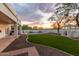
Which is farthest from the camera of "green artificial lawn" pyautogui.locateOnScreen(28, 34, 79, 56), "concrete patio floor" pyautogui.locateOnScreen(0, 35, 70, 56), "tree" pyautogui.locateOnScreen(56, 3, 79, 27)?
"tree" pyautogui.locateOnScreen(56, 3, 79, 27)

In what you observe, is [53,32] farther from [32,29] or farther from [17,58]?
[17,58]

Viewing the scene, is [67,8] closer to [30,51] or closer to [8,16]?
[8,16]

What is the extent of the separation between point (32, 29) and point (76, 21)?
54.7ft

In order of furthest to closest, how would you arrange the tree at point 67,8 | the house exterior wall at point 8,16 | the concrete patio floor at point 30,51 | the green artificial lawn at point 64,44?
the tree at point 67,8 → the green artificial lawn at point 64,44 → the house exterior wall at point 8,16 → the concrete patio floor at point 30,51

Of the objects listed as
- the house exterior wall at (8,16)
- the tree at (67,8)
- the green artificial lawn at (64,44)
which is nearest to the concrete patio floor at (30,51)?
the green artificial lawn at (64,44)

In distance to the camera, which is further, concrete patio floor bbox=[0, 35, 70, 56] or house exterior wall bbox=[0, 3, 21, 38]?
house exterior wall bbox=[0, 3, 21, 38]

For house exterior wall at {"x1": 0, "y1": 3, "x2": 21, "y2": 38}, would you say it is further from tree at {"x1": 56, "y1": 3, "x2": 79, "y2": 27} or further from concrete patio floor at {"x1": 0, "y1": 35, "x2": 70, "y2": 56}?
tree at {"x1": 56, "y1": 3, "x2": 79, "y2": 27}

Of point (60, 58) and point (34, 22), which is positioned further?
point (34, 22)

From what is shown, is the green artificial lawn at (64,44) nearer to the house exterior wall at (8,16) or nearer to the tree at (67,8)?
the house exterior wall at (8,16)

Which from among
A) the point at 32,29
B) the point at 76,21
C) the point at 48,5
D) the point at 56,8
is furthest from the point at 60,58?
the point at 32,29

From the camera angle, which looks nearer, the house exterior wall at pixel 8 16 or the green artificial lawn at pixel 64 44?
the house exterior wall at pixel 8 16

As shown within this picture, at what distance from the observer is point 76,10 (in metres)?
22.0

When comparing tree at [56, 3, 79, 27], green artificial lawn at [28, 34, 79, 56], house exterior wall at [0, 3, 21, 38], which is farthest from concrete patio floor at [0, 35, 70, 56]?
tree at [56, 3, 79, 27]

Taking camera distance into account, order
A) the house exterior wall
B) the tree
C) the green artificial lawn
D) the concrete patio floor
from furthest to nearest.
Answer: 1. the tree
2. the green artificial lawn
3. the house exterior wall
4. the concrete patio floor
